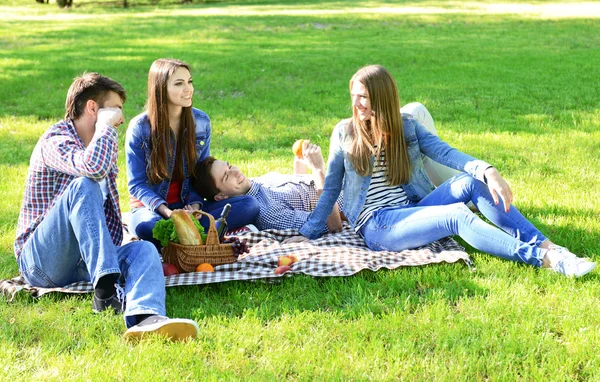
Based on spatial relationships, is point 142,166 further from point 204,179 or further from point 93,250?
point 93,250

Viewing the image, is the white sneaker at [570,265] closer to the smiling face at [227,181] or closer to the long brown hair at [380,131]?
the long brown hair at [380,131]

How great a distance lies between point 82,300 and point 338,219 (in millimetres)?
2004

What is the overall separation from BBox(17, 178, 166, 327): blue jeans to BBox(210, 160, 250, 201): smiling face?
1.42 meters

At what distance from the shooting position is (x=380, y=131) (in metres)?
5.04

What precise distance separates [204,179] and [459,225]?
1.96 meters

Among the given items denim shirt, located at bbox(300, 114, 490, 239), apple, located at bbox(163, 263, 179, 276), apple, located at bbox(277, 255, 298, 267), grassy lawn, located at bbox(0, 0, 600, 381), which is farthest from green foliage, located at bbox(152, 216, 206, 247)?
denim shirt, located at bbox(300, 114, 490, 239)

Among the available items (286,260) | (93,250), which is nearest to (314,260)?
(286,260)

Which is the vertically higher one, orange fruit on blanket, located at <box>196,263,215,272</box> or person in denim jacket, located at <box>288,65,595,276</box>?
person in denim jacket, located at <box>288,65,595,276</box>

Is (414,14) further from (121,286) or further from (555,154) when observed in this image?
(121,286)

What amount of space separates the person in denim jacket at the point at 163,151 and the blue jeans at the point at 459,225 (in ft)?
3.69

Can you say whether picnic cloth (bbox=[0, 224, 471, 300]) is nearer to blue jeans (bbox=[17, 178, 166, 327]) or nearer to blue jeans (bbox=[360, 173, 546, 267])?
blue jeans (bbox=[360, 173, 546, 267])

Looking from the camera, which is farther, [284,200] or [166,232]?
[284,200]

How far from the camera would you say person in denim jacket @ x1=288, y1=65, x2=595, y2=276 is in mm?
4699

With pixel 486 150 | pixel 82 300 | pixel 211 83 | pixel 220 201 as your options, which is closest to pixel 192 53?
pixel 211 83
